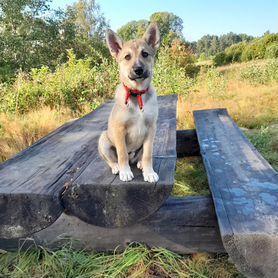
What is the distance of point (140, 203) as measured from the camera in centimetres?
182

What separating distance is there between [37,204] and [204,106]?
6157 millimetres

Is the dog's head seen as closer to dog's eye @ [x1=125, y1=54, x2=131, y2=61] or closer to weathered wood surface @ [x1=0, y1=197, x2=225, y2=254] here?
dog's eye @ [x1=125, y1=54, x2=131, y2=61]

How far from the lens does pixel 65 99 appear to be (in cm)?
857

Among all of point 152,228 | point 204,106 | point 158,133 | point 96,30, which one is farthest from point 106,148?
point 96,30

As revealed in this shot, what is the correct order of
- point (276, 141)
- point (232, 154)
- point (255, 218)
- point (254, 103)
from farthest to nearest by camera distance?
1. point (254, 103)
2. point (276, 141)
3. point (232, 154)
4. point (255, 218)

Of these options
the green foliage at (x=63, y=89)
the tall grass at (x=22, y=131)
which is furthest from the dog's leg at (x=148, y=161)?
the green foliage at (x=63, y=89)

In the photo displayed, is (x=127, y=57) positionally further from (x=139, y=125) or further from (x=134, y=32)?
(x=134, y=32)

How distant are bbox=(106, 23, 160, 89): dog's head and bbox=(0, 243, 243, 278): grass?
1186mm

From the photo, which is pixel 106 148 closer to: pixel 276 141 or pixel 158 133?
pixel 158 133

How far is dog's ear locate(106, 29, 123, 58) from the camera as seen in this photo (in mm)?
2354

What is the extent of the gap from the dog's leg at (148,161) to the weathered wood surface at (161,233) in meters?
0.44

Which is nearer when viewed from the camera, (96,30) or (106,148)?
(106,148)

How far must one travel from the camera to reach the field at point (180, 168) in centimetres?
238

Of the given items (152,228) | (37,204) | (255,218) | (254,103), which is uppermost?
(37,204)
